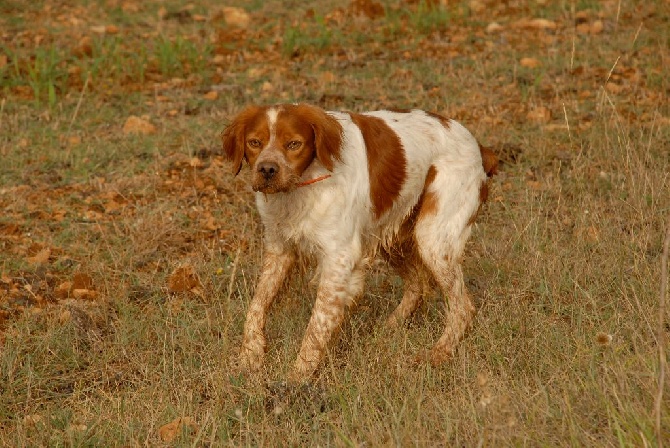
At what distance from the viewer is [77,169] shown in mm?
6547

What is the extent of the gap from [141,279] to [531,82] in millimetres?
3940

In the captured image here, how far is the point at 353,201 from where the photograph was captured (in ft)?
14.4

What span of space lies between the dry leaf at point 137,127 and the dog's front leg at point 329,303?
10.5 feet

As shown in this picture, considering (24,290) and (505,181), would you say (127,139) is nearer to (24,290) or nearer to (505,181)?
(24,290)

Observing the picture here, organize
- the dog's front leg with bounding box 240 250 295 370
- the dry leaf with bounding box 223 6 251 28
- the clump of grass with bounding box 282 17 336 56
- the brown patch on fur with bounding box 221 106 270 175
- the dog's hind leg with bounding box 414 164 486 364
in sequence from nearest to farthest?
the brown patch on fur with bounding box 221 106 270 175, the dog's front leg with bounding box 240 250 295 370, the dog's hind leg with bounding box 414 164 486 364, the clump of grass with bounding box 282 17 336 56, the dry leaf with bounding box 223 6 251 28

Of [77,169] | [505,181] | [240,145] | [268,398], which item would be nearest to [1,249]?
[77,169]

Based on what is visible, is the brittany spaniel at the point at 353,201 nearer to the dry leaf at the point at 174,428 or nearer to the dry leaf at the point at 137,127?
the dry leaf at the point at 174,428

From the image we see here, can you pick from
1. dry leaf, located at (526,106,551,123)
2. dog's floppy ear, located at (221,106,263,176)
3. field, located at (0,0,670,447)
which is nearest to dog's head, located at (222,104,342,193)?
dog's floppy ear, located at (221,106,263,176)

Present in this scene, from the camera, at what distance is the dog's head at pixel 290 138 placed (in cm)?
412

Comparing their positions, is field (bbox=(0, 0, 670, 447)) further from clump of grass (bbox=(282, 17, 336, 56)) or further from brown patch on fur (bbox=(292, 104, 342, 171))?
brown patch on fur (bbox=(292, 104, 342, 171))

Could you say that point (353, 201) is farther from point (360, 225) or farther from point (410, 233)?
point (410, 233)

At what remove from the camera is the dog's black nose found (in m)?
4.02

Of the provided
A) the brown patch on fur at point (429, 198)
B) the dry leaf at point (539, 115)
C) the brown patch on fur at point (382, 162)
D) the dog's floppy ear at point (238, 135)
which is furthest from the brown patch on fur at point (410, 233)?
the dry leaf at point (539, 115)

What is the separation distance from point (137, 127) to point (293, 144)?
129 inches
